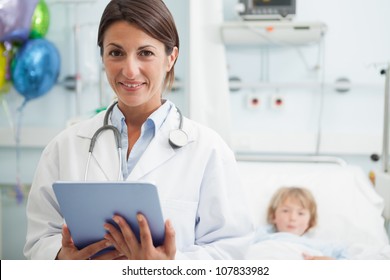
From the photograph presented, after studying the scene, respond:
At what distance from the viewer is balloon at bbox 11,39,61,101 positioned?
201 centimetres

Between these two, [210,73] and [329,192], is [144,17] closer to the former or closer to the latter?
[210,73]

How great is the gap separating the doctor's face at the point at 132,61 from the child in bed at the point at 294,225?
0.86 m

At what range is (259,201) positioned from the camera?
1950 mm

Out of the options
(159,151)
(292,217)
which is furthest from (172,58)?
(292,217)

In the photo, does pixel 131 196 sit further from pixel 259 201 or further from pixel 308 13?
pixel 308 13

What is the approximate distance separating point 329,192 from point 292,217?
0.25 metres

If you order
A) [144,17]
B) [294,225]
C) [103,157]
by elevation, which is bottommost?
[294,225]

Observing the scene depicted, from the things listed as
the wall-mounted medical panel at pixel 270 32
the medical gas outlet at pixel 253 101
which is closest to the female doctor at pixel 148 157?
the wall-mounted medical panel at pixel 270 32

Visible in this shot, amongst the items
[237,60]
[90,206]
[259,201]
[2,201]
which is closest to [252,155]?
[259,201]

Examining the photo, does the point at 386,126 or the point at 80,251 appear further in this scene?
the point at 386,126

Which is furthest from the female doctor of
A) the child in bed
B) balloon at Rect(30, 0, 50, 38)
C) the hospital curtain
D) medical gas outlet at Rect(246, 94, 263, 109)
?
medical gas outlet at Rect(246, 94, 263, 109)

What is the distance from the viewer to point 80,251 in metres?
0.91

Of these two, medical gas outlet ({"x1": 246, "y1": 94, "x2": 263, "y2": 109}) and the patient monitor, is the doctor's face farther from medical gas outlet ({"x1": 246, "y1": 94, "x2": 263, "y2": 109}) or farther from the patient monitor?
medical gas outlet ({"x1": 246, "y1": 94, "x2": 263, "y2": 109})

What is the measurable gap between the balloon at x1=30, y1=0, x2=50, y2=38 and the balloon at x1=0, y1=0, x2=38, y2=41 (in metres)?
0.02
